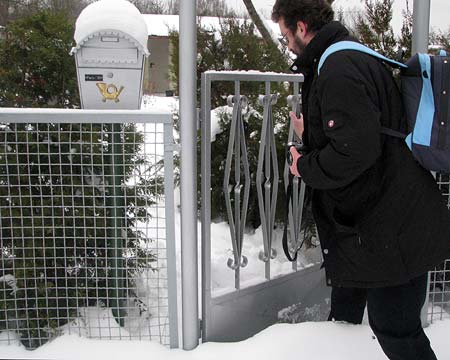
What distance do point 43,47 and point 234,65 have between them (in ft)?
5.22

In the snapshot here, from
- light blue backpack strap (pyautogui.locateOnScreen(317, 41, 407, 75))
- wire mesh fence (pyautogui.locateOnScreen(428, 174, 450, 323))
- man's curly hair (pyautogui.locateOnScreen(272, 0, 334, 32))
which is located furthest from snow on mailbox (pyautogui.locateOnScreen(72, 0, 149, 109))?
A: wire mesh fence (pyautogui.locateOnScreen(428, 174, 450, 323))

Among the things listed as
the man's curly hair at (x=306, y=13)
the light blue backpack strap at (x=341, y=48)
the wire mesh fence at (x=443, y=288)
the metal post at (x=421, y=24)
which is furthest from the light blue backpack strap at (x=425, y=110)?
the wire mesh fence at (x=443, y=288)

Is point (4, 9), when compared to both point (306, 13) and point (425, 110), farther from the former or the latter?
point (425, 110)

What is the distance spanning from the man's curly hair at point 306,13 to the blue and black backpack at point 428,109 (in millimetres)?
175

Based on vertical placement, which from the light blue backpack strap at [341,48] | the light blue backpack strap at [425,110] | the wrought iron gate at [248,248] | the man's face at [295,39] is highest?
the man's face at [295,39]

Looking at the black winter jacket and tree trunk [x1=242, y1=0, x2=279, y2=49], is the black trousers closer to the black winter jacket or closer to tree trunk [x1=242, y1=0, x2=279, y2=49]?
the black winter jacket

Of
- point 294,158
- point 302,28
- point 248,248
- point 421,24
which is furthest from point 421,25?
point 248,248

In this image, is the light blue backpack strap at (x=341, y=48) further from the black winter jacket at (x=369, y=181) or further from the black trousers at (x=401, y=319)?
the black trousers at (x=401, y=319)

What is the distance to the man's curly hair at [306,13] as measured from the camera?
201 cm

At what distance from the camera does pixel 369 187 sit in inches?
75.2

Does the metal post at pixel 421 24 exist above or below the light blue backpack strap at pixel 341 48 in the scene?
above

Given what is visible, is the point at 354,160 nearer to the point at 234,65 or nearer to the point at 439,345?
the point at 439,345

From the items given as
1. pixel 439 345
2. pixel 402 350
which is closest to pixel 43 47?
pixel 402 350

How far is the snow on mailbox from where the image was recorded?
252 cm
